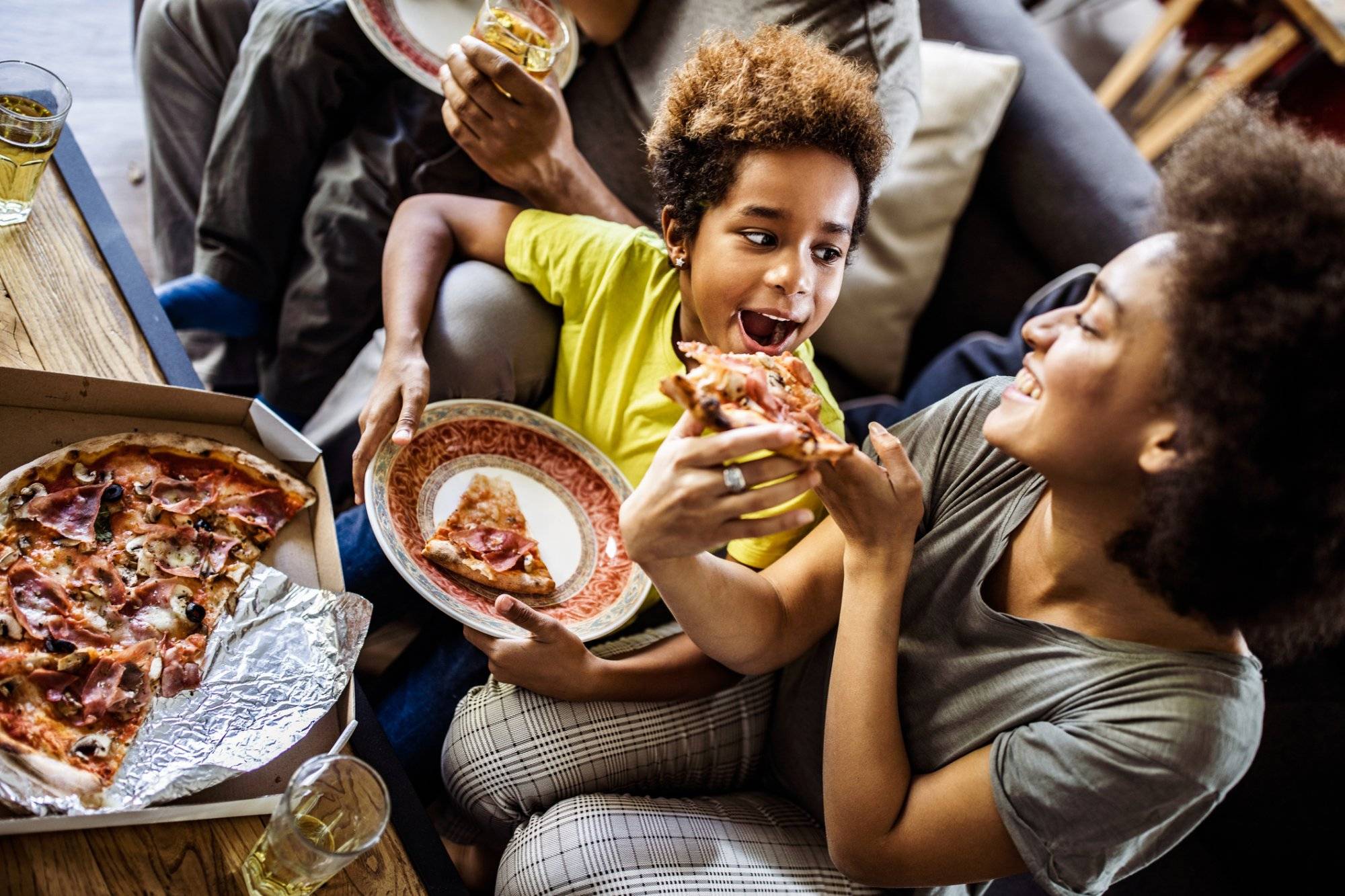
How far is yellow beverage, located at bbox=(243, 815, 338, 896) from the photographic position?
942 mm

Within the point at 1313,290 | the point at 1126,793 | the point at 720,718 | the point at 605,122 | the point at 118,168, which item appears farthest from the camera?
the point at 118,168

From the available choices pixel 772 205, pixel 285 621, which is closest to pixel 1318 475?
pixel 772 205

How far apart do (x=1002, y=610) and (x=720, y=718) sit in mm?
488

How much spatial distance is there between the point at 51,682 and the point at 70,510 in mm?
217

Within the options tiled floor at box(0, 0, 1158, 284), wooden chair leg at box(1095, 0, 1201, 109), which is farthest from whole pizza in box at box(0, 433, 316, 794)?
wooden chair leg at box(1095, 0, 1201, 109)

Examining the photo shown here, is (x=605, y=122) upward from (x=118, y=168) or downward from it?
upward

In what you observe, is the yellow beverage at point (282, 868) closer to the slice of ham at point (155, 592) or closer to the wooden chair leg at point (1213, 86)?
the slice of ham at point (155, 592)

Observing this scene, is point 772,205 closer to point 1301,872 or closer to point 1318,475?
point 1318,475

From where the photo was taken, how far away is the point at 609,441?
66.0 inches

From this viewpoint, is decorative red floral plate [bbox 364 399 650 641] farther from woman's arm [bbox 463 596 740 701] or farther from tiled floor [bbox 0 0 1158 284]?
tiled floor [bbox 0 0 1158 284]

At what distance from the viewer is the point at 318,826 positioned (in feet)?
3.38

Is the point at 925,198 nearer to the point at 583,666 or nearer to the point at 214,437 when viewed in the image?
the point at 583,666

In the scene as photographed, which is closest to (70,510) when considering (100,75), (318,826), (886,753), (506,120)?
(318,826)

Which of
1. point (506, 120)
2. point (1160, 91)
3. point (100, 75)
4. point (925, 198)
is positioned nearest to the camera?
point (506, 120)
